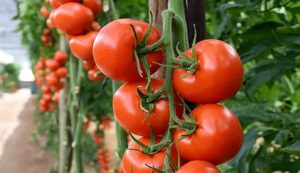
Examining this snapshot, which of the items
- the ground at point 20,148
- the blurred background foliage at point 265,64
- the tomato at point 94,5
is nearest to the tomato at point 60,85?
the blurred background foliage at point 265,64

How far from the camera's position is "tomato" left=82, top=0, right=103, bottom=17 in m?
1.04

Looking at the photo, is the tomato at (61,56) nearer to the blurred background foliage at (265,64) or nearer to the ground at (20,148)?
the blurred background foliage at (265,64)

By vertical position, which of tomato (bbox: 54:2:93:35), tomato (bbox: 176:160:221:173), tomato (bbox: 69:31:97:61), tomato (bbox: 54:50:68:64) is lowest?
tomato (bbox: 54:50:68:64)

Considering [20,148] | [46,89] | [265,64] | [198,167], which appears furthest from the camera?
[20,148]

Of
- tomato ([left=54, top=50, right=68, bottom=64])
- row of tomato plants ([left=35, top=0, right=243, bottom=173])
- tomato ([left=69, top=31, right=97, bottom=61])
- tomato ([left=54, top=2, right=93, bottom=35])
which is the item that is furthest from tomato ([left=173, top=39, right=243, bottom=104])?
tomato ([left=54, top=50, right=68, bottom=64])

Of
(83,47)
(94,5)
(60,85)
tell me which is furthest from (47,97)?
(83,47)

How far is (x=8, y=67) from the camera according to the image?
15.4 metres

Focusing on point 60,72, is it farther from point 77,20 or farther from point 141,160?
point 141,160

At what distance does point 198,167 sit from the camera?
444 millimetres

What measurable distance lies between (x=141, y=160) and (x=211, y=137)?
0.08 metres

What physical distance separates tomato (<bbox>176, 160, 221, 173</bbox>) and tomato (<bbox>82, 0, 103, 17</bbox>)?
66 cm

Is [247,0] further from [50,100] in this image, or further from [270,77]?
[50,100]

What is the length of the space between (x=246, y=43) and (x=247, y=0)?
0.09 metres

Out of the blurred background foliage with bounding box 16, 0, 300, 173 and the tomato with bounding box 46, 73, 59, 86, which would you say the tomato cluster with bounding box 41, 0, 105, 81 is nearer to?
the blurred background foliage with bounding box 16, 0, 300, 173
